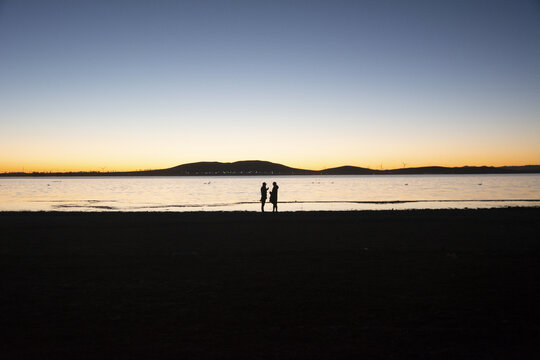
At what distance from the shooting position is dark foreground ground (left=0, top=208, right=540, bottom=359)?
638 centimetres

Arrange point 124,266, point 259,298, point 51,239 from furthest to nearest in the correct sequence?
1. point 51,239
2. point 124,266
3. point 259,298

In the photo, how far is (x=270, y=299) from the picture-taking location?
884 centimetres

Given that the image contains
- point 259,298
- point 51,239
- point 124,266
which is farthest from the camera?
point 51,239

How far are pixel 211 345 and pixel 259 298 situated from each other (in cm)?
256

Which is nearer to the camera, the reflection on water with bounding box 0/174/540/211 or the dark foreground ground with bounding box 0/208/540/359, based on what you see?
the dark foreground ground with bounding box 0/208/540/359

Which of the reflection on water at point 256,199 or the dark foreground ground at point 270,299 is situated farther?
the reflection on water at point 256,199

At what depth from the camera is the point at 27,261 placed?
43.1ft

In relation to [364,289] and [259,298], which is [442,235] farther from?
[259,298]

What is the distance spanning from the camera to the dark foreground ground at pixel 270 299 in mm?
6375

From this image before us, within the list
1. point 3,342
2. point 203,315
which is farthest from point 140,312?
point 3,342

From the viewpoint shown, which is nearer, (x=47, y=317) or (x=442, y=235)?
(x=47, y=317)

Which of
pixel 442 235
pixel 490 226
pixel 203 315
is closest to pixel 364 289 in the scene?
pixel 203 315

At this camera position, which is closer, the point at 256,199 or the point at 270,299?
the point at 270,299

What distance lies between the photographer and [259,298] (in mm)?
8898
